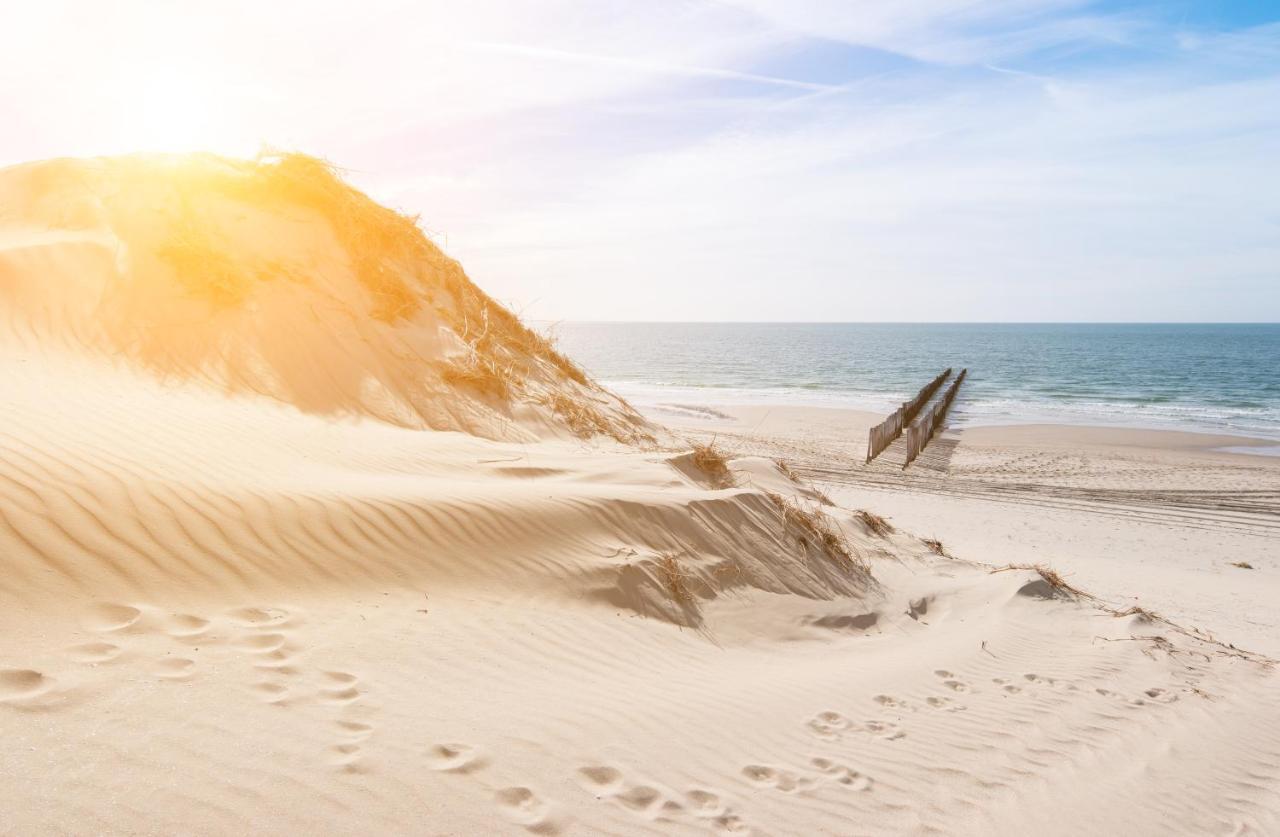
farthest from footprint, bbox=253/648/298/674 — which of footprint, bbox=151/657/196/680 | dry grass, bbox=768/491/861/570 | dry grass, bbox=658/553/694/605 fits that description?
dry grass, bbox=768/491/861/570

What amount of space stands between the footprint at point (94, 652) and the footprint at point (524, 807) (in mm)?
1924

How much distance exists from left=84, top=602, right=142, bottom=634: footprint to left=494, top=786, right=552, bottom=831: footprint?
2.15 meters

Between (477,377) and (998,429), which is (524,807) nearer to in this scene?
(477,377)

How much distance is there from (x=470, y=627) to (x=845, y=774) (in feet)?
7.54

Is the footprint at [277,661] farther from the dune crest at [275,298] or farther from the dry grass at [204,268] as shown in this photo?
the dry grass at [204,268]

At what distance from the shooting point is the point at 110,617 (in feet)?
12.7

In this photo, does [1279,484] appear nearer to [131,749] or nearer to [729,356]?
[131,749]

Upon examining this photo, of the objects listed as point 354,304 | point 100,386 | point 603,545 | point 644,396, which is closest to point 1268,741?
point 603,545

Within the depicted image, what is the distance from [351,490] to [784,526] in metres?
4.12

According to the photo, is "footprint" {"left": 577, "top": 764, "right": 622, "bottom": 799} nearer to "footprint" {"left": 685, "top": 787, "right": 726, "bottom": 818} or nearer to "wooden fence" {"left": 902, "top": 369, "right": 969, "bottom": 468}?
"footprint" {"left": 685, "top": 787, "right": 726, "bottom": 818}

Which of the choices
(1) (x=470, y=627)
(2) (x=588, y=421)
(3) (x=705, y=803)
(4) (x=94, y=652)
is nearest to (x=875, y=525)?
(2) (x=588, y=421)

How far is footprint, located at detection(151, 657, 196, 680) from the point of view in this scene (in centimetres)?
350

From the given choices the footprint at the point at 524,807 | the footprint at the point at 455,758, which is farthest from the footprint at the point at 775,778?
the footprint at the point at 455,758

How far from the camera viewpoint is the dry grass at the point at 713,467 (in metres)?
9.33
